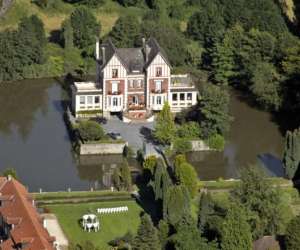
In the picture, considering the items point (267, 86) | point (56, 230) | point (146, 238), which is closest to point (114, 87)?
point (267, 86)

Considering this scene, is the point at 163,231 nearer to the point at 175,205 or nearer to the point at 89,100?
the point at 175,205

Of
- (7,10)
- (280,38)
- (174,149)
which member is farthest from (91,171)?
(7,10)

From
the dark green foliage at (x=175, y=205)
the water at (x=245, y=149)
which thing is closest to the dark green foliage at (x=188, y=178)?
the dark green foliage at (x=175, y=205)

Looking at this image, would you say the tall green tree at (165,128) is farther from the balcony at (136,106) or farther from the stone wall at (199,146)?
the balcony at (136,106)

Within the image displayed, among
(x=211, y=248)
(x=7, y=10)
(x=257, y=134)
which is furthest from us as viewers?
(x=7, y=10)

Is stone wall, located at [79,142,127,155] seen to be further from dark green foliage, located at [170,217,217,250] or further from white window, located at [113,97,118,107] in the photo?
dark green foliage, located at [170,217,217,250]

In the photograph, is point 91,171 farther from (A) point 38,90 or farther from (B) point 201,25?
(B) point 201,25

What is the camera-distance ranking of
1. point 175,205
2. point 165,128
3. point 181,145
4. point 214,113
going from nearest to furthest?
point 175,205 < point 165,128 < point 181,145 < point 214,113
